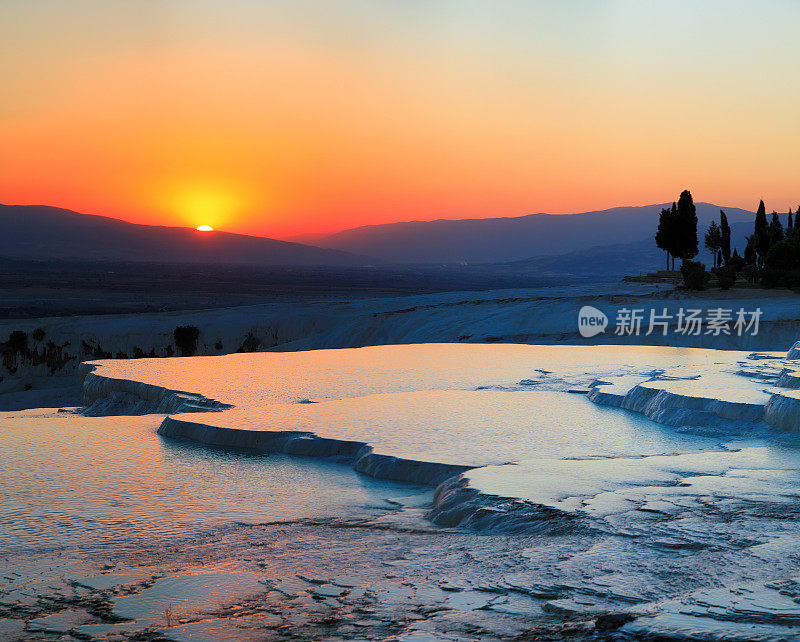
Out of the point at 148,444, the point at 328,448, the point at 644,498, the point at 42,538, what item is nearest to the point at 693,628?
the point at 644,498

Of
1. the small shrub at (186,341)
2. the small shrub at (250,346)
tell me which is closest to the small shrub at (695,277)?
the small shrub at (250,346)

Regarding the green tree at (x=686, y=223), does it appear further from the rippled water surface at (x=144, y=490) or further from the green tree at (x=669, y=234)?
the rippled water surface at (x=144, y=490)

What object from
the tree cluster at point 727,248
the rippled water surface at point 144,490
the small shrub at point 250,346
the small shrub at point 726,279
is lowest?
the rippled water surface at point 144,490

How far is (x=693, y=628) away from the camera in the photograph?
14.6 ft

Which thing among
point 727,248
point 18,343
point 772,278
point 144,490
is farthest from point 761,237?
point 144,490

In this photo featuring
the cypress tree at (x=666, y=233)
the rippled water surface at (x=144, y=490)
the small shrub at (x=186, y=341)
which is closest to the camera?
the rippled water surface at (x=144, y=490)

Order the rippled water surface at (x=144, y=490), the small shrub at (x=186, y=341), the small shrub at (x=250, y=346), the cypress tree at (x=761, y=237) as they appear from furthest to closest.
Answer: the cypress tree at (x=761, y=237) → the small shrub at (x=186, y=341) → the small shrub at (x=250, y=346) → the rippled water surface at (x=144, y=490)

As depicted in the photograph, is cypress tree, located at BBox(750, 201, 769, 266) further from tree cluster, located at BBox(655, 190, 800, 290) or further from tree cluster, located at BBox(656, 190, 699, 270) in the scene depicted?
tree cluster, located at BBox(656, 190, 699, 270)

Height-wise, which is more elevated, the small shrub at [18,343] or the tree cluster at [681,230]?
the tree cluster at [681,230]

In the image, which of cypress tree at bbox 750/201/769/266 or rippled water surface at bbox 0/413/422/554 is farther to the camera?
cypress tree at bbox 750/201/769/266

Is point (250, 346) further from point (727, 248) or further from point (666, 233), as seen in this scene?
point (727, 248)

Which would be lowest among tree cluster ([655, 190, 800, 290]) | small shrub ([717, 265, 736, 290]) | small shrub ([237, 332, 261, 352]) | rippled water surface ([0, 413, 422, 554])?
rippled water surface ([0, 413, 422, 554])

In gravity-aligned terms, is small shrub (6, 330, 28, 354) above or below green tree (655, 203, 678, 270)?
below

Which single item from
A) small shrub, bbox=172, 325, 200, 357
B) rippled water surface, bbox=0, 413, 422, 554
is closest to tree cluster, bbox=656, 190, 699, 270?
small shrub, bbox=172, 325, 200, 357
